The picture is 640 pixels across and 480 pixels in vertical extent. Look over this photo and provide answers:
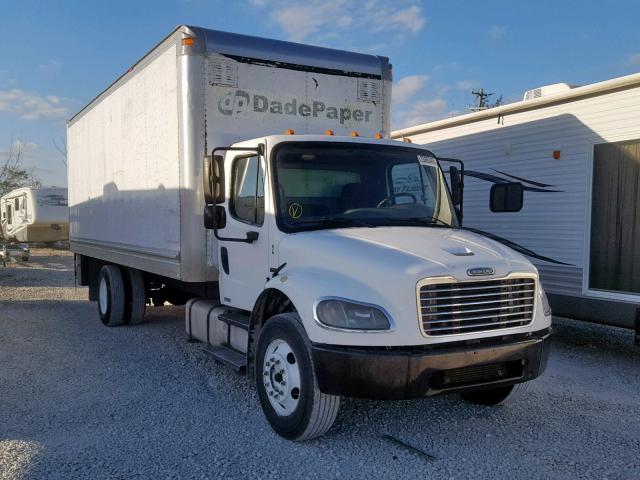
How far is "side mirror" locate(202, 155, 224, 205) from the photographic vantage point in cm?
502

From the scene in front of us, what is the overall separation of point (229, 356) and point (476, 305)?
2457 mm

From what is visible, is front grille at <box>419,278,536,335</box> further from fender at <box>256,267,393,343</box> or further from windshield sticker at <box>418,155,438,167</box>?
windshield sticker at <box>418,155,438,167</box>

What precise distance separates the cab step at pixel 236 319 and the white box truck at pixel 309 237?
0.02 meters

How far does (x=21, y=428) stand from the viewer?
4508mm

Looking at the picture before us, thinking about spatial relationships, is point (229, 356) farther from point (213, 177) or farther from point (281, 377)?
point (213, 177)

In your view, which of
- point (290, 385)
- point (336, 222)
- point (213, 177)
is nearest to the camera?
point (290, 385)

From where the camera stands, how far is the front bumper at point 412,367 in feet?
12.2

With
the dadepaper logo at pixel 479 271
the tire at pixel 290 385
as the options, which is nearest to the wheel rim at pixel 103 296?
the tire at pixel 290 385

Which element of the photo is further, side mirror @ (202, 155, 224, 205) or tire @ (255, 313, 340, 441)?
side mirror @ (202, 155, 224, 205)

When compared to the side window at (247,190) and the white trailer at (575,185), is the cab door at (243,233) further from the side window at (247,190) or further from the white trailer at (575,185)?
the white trailer at (575,185)

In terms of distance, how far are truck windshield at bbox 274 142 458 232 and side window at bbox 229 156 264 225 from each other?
0.78ft

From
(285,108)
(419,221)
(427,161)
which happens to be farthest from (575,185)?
(285,108)

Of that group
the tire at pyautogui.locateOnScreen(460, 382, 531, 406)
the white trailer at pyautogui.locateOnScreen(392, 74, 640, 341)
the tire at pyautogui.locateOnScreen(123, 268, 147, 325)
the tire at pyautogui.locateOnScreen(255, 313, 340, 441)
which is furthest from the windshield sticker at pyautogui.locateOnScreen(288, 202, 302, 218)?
the tire at pyautogui.locateOnScreen(123, 268, 147, 325)

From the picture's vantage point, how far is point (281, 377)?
4348mm
